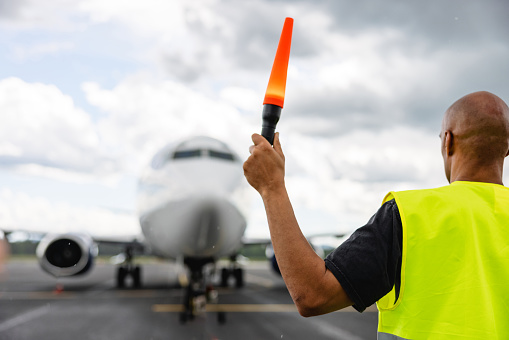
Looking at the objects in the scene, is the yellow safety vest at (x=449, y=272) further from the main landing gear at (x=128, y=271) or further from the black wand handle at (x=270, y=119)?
the main landing gear at (x=128, y=271)

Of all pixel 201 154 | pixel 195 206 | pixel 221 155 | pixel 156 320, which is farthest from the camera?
pixel 156 320

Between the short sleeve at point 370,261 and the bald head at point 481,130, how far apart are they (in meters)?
0.39

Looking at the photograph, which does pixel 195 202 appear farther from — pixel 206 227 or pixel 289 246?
pixel 289 246

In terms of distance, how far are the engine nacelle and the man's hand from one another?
10.0 meters

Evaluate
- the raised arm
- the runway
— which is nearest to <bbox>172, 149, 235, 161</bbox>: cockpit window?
the runway

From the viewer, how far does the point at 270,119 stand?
3.81ft

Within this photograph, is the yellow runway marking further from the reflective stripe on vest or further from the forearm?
the forearm

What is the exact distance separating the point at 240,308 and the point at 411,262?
29.9 feet

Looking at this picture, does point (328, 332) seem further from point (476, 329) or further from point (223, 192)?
point (476, 329)

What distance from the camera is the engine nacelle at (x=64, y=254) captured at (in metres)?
9.88

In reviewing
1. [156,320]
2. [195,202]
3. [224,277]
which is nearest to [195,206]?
[195,202]

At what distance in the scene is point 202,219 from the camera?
581cm

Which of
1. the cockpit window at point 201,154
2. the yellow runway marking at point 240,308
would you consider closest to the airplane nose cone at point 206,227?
the cockpit window at point 201,154

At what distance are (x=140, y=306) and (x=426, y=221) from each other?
10125mm
